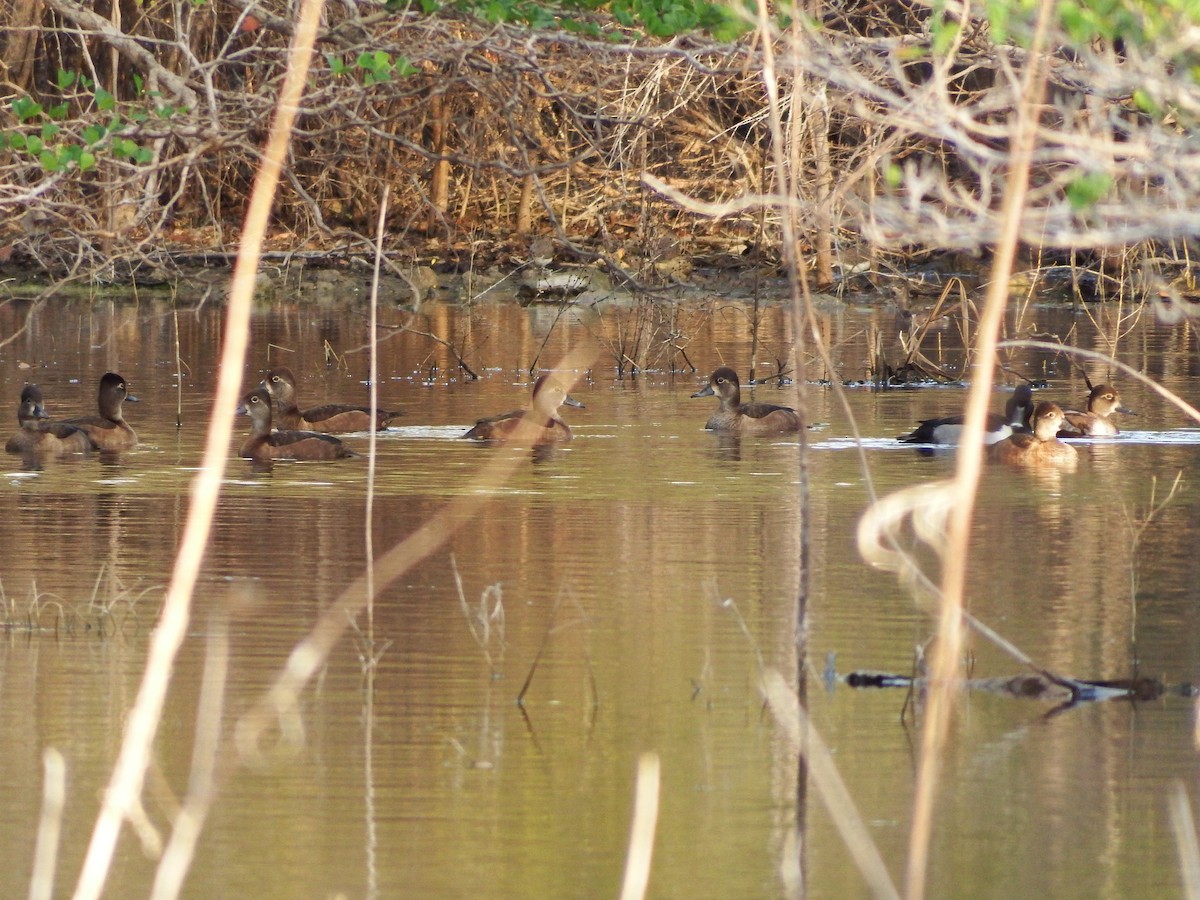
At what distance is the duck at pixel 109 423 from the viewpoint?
15648 mm

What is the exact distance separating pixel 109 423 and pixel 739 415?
454 cm

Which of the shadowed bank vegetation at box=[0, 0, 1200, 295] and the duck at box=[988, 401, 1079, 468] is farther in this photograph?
the duck at box=[988, 401, 1079, 468]

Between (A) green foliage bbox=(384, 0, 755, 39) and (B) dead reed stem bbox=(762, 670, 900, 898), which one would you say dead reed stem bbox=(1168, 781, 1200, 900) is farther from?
(A) green foliage bbox=(384, 0, 755, 39)

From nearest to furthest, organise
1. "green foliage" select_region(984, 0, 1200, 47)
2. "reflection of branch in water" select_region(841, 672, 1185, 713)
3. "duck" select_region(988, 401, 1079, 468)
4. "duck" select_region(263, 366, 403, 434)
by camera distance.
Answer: "green foliage" select_region(984, 0, 1200, 47)
"reflection of branch in water" select_region(841, 672, 1185, 713)
"duck" select_region(988, 401, 1079, 468)
"duck" select_region(263, 366, 403, 434)

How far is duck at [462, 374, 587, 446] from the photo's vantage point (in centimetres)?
1506

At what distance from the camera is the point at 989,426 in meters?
16.8

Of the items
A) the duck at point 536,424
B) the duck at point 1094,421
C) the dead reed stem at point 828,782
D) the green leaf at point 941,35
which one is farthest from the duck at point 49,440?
the green leaf at point 941,35

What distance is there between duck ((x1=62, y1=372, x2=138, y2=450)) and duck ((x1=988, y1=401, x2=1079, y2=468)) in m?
5.86

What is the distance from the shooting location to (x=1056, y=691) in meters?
7.80

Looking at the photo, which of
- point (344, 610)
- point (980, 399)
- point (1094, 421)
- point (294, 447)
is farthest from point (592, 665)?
point (1094, 421)

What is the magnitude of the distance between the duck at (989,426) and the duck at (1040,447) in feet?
0.63

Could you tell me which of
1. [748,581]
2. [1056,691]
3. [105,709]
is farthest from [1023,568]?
[105,709]

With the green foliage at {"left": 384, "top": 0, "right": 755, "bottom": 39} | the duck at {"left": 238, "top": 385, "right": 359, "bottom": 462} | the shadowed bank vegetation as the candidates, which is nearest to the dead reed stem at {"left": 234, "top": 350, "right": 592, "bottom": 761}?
the duck at {"left": 238, "top": 385, "right": 359, "bottom": 462}

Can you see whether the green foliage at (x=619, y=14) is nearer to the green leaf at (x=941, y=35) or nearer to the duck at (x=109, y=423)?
the green leaf at (x=941, y=35)
